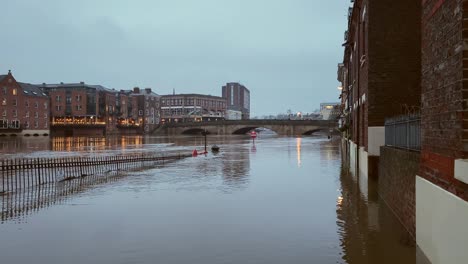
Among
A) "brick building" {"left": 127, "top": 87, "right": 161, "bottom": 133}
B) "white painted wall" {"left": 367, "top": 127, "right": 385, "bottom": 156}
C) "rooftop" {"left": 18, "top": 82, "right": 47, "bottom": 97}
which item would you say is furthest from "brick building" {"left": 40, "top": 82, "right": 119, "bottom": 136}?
"white painted wall" {"left": 367, "top": 127, "right": 385, "bottom": 156}

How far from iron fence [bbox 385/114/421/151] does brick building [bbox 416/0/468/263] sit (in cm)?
219

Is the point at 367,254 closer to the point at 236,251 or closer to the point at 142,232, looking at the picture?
the point at 236,251

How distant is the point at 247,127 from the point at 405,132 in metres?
129

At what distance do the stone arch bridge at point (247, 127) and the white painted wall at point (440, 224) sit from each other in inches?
4267

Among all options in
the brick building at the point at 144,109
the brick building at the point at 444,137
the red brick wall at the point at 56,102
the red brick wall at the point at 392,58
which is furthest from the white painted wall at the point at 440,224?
the brick building at the point at 144,109

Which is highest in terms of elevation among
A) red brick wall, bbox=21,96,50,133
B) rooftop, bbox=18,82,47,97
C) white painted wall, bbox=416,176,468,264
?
rooftop, bbox=18,82,47,97

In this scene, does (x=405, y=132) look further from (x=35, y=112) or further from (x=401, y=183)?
(x=35, y=112)

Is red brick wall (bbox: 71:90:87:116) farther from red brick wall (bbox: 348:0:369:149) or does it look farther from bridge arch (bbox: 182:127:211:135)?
red brick wall (bbox: 348:0:369:149)

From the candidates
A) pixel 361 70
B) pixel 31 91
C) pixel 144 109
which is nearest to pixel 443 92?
pixel 361 70

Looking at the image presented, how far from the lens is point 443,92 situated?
27.1 feet

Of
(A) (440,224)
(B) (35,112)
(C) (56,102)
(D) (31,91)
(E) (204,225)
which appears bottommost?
(E) (204,225)

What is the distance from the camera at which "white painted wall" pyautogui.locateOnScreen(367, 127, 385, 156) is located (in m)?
21.0

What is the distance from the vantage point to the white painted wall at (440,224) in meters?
6.86

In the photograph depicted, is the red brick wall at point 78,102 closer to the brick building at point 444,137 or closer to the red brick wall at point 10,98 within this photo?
the red brick wall at point 10,98
